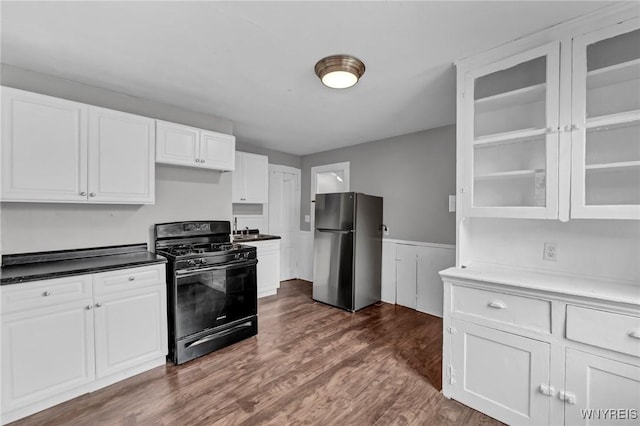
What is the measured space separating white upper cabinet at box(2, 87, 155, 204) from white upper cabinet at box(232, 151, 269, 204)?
1545mm

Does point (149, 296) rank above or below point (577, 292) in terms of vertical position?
below

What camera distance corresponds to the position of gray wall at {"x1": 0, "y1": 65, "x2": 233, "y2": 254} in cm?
217

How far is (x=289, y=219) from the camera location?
5293mm

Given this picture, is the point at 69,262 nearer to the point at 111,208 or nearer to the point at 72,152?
the point at 111,208

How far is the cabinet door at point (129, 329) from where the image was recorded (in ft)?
6.76

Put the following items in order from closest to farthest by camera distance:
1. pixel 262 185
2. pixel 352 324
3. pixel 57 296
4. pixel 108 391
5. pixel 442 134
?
pixel 57 296 < pixel 108 391 < pixel 352 324 < pixel 442 134 < pixel 262 185

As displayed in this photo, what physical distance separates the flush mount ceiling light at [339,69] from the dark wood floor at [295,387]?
2.40 m

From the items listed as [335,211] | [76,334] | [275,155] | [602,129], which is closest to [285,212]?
[275,155]

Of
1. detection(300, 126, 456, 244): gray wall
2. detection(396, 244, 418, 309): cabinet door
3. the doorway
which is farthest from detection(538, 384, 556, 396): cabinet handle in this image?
the doorway

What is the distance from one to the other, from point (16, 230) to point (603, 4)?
4.18 metres

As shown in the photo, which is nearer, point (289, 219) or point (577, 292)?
point (577, 292)

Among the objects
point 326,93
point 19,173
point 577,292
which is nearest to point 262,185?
point 326,93

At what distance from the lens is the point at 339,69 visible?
2020mm

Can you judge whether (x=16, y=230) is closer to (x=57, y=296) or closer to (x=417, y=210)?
(x=57, y=296)
